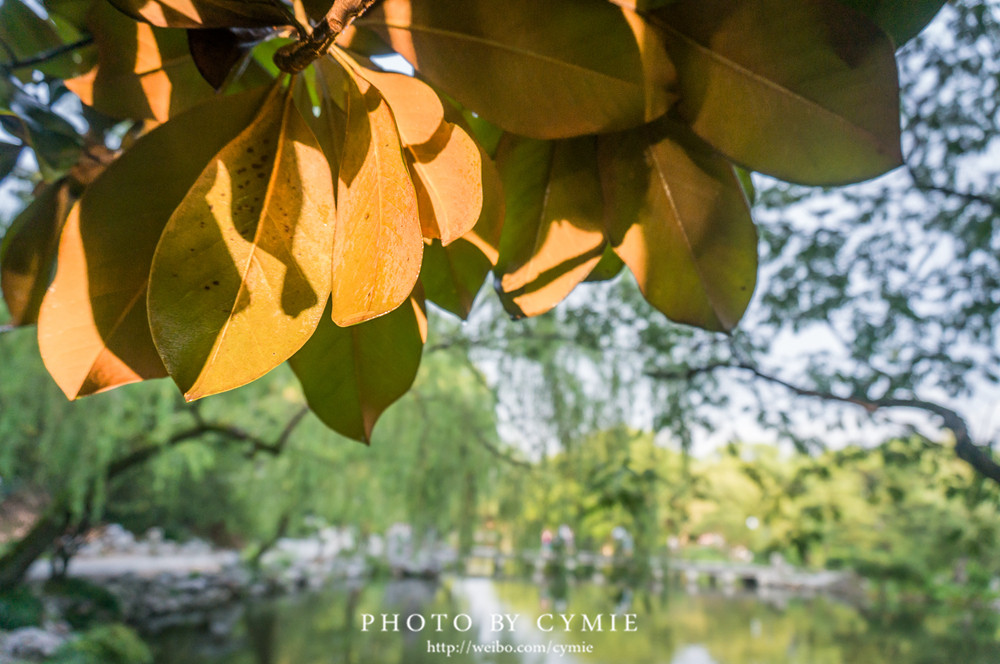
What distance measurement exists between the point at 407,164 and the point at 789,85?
156 millimetres

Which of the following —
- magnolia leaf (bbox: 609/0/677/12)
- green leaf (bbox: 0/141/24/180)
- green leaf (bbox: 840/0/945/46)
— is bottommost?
green leaf (bbox: 840/0/945/46)

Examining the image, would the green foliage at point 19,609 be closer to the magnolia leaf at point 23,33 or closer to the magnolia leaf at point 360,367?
the magnolia leaf at point 23,33

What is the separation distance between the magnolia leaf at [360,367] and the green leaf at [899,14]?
0.73ft

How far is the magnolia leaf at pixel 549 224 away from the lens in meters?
0.30

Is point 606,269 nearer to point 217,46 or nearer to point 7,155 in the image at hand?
point 217,46

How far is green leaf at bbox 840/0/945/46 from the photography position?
0.76 ft

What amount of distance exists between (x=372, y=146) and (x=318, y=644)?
21.6 ft

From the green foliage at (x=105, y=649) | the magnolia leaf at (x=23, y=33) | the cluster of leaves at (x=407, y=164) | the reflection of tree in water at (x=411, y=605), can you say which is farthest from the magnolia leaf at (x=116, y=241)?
the reflection of tree in water at (x=411, y=605)

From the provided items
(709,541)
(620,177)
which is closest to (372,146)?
(620,177)

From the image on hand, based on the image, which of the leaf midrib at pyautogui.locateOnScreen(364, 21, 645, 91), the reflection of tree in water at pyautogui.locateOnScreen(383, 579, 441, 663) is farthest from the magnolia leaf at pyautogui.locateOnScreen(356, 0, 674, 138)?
the reflection of tree in water at pyautogui.locateOnScreen(383, 579, 441, 663)

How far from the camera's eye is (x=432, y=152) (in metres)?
0.22

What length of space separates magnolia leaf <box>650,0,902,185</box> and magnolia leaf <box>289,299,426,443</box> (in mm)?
158

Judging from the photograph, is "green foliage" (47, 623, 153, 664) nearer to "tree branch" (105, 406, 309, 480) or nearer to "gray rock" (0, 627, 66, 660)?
"gray rock" (0, 627, 66, 660)

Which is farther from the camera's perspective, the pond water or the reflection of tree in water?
the reflection of tree in water
